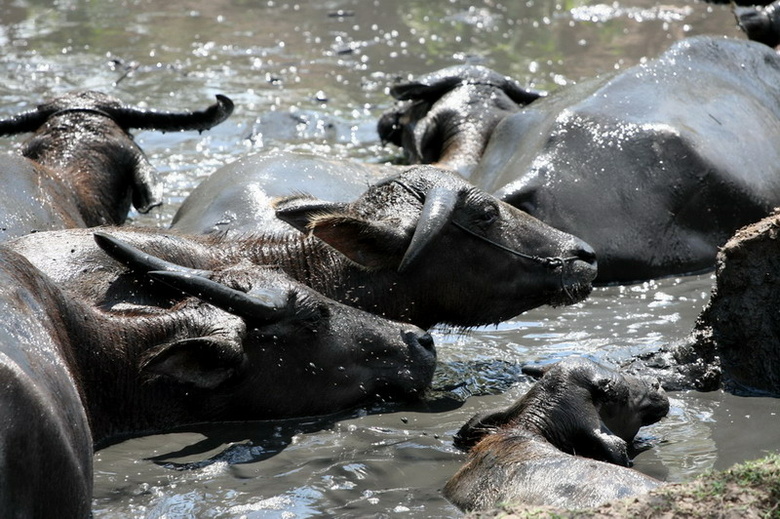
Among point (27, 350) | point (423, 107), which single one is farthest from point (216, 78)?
point (27, 350)

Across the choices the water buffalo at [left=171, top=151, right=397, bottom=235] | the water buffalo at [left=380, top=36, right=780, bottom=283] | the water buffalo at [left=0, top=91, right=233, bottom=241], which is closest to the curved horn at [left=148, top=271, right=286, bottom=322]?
the water buffalo at [left=171, top=151, right=397, bottom=235]

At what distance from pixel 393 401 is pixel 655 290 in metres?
2.46

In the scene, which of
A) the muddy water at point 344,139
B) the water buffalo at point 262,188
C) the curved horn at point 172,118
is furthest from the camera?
the curved horn at point 172,118

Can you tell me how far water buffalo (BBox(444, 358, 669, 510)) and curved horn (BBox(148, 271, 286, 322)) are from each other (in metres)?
1.08

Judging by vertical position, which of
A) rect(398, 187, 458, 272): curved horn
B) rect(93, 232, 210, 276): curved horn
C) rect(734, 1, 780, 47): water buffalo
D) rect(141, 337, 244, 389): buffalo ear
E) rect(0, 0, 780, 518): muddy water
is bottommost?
rect(0, 0, 780, 518): muddy water

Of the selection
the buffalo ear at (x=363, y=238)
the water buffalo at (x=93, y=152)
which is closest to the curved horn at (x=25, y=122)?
the water buffalo at (x=93, y=152)

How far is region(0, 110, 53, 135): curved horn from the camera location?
988 centimetres

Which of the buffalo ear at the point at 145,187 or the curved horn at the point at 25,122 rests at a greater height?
the curved horn at the point at 25,122

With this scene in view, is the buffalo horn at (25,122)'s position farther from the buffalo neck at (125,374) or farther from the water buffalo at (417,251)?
the buffalo neck at (125,374)

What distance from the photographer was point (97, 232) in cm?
659

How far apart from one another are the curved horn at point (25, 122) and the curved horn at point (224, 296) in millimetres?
4189

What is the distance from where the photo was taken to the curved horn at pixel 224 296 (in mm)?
6012

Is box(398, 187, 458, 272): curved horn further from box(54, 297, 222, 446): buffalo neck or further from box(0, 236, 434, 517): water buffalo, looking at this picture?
box(54, 297, 222, 446): buffalo neck

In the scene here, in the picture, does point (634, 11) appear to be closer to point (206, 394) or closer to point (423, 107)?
point (423, 107)
